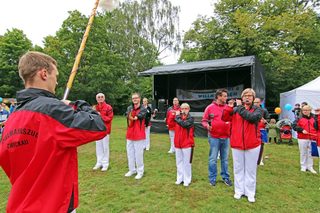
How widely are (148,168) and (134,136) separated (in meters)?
1.27

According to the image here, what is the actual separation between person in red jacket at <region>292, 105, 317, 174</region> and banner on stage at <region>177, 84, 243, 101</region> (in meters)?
8.15

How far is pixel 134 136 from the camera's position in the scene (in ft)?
18.2

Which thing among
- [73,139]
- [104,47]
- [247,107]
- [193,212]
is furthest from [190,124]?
[104,47]

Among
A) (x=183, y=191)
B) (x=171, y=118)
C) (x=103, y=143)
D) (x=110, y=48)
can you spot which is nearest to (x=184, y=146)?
(x=183, y=191)

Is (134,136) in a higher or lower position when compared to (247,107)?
lower

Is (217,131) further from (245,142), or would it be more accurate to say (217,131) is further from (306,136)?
(306,136)

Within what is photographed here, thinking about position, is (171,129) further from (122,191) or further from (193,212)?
(193,212)

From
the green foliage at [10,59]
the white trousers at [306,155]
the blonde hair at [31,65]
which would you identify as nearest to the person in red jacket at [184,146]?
the white trousers at [306,155]

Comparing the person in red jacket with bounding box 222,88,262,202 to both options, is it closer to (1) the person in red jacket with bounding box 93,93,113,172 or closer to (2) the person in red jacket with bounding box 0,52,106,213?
(1) the person in red jacket with bounding box 93,93,113,172

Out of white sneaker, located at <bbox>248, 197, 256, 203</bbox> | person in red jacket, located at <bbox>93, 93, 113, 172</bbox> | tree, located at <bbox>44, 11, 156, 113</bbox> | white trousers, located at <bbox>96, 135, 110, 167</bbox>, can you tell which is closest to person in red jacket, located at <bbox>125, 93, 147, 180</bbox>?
person in red jacket, located at <bbox>93, 93, 113, 172</bbox>

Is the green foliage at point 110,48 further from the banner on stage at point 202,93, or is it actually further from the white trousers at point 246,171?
the white trousers at point 246,171

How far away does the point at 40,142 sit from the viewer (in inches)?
60.7

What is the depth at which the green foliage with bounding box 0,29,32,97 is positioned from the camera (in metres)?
26.4

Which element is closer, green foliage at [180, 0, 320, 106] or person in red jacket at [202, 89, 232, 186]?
person in red jacket at [202, 89, 232, 186]
